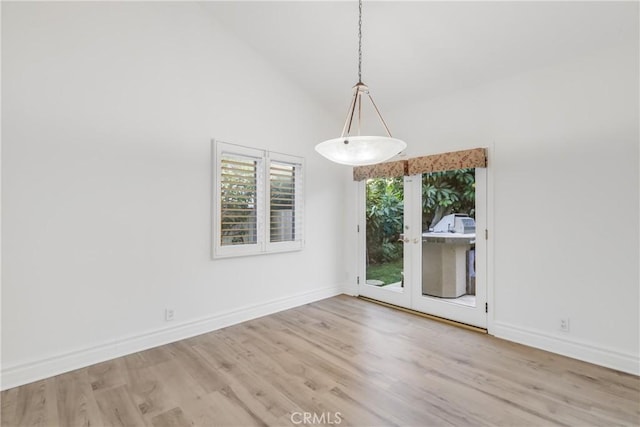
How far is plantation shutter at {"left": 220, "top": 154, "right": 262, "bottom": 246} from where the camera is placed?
3.51 m

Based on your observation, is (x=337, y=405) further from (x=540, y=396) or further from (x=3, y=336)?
(x=3, y=336)

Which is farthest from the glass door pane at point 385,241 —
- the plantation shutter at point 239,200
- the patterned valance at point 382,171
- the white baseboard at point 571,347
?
the plantation shutter at point 239,200

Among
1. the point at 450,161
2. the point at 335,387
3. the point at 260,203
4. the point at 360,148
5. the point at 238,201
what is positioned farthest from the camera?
the point at 260,203

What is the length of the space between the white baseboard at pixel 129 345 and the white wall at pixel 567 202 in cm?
260

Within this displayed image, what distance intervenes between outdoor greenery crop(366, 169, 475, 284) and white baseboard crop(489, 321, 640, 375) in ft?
4.09

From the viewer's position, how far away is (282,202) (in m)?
4.11

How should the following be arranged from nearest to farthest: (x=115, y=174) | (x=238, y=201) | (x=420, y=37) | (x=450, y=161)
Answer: (x=115, y=174)
(x=420, y=37)
(x=450, y=161)
(x=238, y=201)

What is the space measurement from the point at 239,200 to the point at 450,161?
97.0 inches

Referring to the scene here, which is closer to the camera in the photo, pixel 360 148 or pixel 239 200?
pixel 360 148

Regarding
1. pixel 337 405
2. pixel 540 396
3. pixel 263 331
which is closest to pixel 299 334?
pixel 263 331

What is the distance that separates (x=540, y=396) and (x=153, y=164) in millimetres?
3693

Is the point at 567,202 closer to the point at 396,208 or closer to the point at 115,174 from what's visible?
the point at 396,208

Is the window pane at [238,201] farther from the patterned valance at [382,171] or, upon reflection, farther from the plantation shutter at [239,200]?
the patterned valance at [382,171]

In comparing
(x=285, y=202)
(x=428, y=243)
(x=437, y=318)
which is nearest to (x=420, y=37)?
(x=428, y=243)
